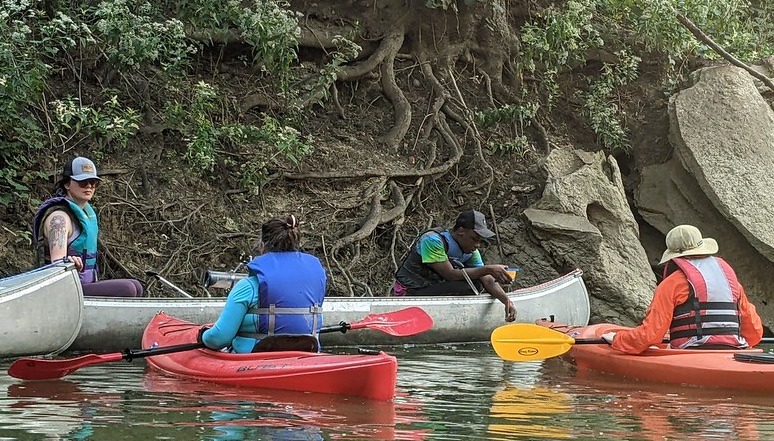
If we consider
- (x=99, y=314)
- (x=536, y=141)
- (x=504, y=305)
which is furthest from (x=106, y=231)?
(x=536, y=141)

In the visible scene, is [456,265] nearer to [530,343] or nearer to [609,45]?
[530,343]

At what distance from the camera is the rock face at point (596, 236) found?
396 inches

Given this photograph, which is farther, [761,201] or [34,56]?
[761,201]

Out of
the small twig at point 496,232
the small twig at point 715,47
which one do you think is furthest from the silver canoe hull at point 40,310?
the small twig at point 715,47

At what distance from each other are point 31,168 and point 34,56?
1039mm

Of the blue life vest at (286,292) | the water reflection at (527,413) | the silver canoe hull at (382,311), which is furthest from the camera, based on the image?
the silver canoe hull at (382,311)

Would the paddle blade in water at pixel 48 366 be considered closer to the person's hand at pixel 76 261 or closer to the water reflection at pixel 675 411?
the person's hand at pixel 76 261

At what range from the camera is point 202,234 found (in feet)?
33.1

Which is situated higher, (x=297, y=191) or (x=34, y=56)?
(x=34, y=56)

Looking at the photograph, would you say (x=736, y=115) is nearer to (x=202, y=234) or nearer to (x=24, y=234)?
(x=202, y=234)

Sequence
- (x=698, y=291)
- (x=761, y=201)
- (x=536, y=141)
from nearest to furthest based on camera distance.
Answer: (x=698, y=291)
(x=761, y=201)
(x=536, y=141)

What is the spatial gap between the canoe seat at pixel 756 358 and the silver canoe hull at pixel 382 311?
2.74 meters

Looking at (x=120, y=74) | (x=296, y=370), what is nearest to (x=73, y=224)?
(x=296, y=370)

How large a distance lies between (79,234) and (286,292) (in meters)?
2.13
